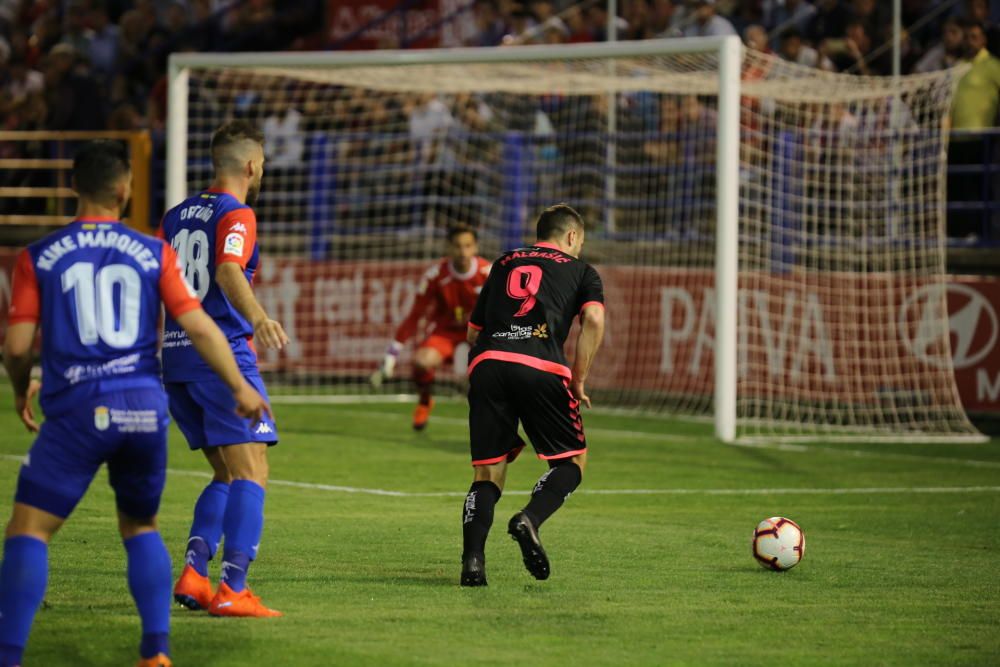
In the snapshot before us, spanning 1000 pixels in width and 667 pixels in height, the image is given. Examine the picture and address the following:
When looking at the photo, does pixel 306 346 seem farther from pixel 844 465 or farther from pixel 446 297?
pixel 844 465

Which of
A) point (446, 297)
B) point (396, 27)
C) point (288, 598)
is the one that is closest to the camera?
point (288, 598)

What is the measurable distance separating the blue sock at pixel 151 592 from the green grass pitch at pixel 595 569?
35 cm

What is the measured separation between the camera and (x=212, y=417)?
700 centimetres

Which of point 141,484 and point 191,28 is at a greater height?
point 191,28

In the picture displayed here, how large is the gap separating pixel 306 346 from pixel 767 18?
21.5ft

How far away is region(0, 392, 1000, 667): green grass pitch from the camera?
641cm

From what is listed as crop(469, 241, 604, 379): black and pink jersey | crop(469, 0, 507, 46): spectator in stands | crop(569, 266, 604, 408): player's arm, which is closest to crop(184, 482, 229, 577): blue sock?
crop(469, 241, 604, 379): black and pink jersey

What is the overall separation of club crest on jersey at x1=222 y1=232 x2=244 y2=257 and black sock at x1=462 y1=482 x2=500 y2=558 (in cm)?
163

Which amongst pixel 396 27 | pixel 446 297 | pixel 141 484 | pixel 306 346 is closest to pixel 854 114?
pixel 446 297

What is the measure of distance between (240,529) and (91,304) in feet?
5.08

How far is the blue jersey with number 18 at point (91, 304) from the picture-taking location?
561 centimetres

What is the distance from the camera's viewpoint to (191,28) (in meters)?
24.7

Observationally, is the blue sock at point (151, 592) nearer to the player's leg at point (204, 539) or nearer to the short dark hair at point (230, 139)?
the player's leg at point (204, 539)

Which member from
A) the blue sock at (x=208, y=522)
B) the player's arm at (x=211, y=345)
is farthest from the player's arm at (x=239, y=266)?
the player's arm at (x=211, y=345)
